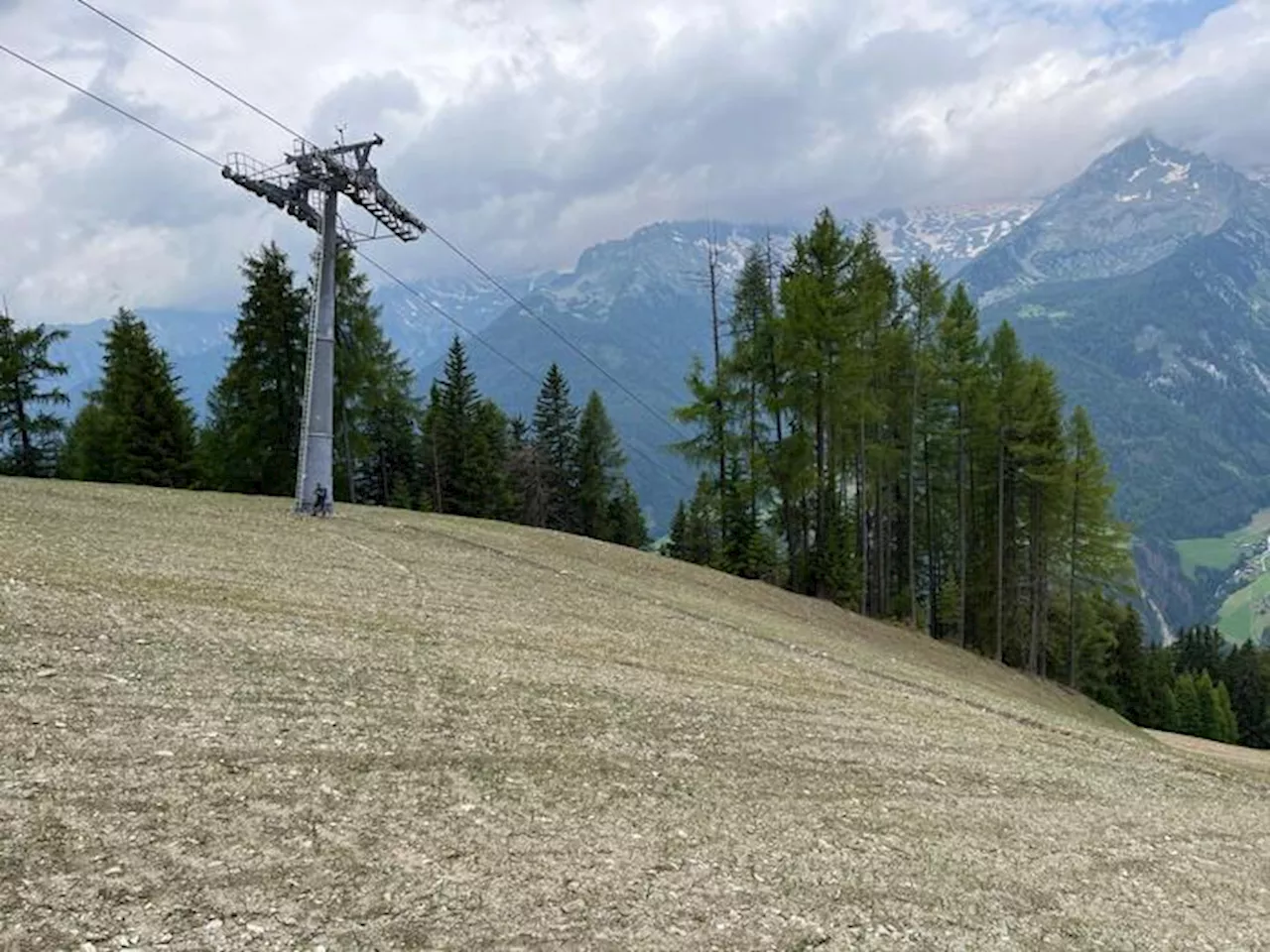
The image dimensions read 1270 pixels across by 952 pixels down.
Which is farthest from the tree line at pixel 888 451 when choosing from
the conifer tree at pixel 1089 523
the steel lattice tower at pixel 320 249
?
the steel lattice tower at pixel 320 249

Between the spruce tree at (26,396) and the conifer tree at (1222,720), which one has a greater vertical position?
the spruce tree at (26,396)

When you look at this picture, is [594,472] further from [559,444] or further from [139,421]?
[139,421]

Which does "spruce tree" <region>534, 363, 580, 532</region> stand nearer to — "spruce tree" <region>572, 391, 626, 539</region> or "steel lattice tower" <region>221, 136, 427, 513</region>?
"spruce tree" <region>572, 391, 626, 539</region>

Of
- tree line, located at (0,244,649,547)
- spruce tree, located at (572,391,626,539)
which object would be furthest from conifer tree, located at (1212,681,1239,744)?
tree line, located at (0,244,649,547)

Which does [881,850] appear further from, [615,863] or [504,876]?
[504,876]

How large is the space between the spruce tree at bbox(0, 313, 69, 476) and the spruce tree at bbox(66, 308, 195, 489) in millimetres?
2027

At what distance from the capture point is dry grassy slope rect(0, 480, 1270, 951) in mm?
6020

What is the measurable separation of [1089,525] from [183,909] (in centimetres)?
4531

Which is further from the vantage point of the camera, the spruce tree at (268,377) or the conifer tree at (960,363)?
the spruce tree at (268,377)

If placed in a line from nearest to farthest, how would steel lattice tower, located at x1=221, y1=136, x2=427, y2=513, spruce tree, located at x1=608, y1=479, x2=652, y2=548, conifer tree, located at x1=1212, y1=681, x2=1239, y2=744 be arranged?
steel lattice tower, located at x1=221, y1=136, x2=427, y2=513 < spruce tree, located at x1=608, y1=479, x2=652, y2=548 < conifer tree, located at x1=1212, y1=681, x2=1239, y2=744

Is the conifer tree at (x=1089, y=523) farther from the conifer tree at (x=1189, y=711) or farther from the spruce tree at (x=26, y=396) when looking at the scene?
the spruce tree at (x=26, y=396)

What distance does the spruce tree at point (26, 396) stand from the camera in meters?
41.8

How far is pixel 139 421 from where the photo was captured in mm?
41375

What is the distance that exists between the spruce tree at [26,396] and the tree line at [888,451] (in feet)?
99.4
